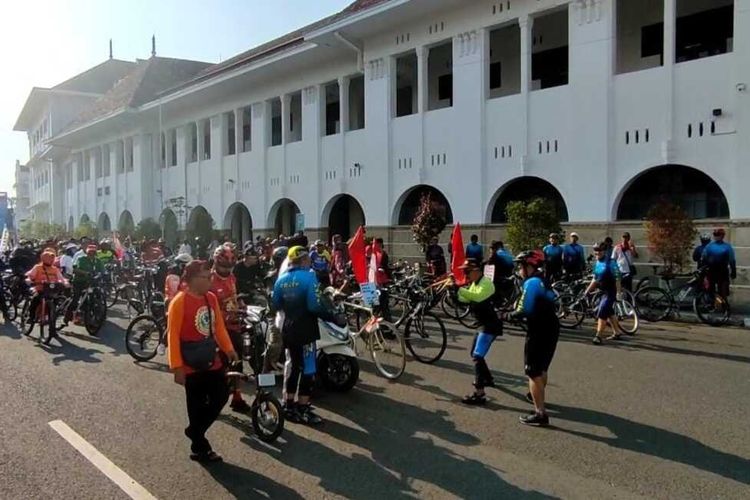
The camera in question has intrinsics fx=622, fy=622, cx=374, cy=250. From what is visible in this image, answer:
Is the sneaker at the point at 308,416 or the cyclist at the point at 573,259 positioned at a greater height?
the cyclist at the point at 573,259

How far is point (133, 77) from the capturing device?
133 feet

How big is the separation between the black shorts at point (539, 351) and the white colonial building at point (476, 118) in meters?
9.97

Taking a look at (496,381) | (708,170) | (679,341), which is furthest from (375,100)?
(496,381)

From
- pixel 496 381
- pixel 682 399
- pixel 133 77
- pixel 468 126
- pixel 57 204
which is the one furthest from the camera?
pixel 57 204

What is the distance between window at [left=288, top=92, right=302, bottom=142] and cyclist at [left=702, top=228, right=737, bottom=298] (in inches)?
725

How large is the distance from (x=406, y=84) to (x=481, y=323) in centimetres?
1916

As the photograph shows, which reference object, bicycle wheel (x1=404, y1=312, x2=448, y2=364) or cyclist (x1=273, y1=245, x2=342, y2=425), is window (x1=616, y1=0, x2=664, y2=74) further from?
cyclist (x1=273, y1=245, x2=342, y2=425)

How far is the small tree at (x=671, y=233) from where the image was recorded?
44.8 feet

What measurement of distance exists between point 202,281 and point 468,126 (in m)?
15.3

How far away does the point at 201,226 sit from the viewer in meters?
30.4

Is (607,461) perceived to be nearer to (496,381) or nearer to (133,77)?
(496,381)

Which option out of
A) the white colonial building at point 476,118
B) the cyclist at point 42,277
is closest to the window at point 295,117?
the white colonial building at point 476,118

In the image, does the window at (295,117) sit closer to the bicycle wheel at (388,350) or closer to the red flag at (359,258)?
the red flag at (359,258)

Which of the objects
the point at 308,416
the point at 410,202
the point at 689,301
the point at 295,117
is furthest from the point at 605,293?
the point at 295,117
